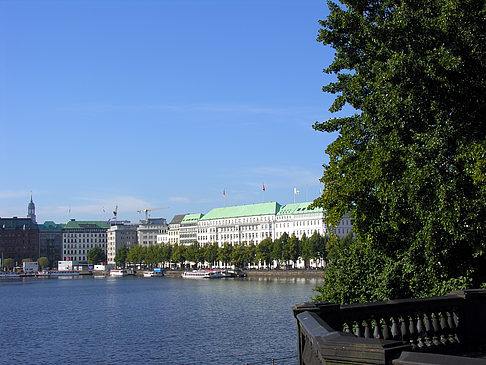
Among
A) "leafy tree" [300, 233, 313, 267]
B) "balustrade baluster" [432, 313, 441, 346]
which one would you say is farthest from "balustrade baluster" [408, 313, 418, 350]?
"leafy tree" [300, 233, 313, 267]

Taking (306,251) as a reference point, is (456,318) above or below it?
below

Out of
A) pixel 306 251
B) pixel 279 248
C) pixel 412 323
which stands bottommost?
pixel 412 323

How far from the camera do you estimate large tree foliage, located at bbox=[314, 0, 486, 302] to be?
19.5 m

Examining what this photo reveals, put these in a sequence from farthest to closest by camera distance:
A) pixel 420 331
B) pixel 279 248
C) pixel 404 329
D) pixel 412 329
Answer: pixel 279 248
pixel 420 331
pixel 412 329
pixel 404 329

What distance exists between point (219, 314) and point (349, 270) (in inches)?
1924

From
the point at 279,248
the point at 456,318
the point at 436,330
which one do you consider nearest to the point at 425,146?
the point at 456,318

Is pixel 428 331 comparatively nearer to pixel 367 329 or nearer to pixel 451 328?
pixel 451 328

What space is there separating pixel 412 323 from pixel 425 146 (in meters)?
6.66

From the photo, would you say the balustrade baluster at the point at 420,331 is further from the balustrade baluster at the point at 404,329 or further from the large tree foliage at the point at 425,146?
Result: the large tree foliage at the point at 425,146

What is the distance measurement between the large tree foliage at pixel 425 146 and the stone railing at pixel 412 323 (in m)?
3.33

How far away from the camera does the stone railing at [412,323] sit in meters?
12.3

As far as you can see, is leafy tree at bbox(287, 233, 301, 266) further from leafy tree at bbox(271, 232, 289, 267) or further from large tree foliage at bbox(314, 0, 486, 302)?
large tree foliage at bbox(314, 0, 486, 302)

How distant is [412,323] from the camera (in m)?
15.3

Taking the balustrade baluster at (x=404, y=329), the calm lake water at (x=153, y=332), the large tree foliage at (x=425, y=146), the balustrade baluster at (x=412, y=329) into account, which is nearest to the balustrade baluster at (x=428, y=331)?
the balustrade baluster at (x=412, y=329)
